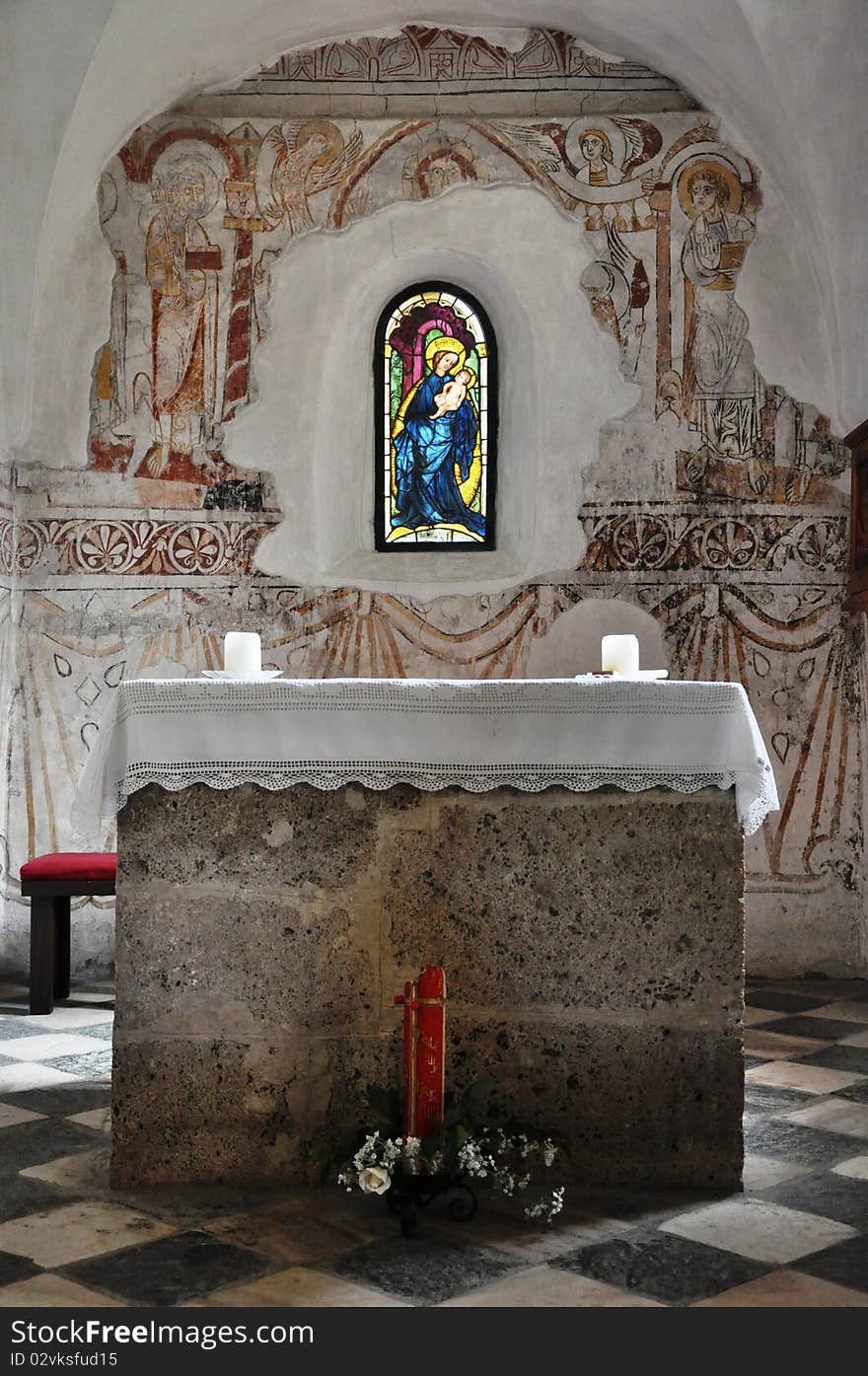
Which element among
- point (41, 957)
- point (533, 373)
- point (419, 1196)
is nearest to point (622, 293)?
point (533, 373)

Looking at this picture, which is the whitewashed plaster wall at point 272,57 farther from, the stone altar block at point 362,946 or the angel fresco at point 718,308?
the stone altar block at point 362,946

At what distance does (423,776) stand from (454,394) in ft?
14.3

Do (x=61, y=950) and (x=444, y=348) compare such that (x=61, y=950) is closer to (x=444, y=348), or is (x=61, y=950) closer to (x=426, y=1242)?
(x=426, y=1242)

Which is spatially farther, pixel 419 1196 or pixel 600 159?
pixel 600 159

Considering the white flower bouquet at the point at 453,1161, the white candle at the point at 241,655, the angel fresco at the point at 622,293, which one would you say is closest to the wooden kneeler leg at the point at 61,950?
the white candle at the point at 241,655

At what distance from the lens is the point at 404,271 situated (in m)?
7.38

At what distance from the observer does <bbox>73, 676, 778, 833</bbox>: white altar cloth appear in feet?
11.9

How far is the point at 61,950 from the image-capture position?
6.37 m

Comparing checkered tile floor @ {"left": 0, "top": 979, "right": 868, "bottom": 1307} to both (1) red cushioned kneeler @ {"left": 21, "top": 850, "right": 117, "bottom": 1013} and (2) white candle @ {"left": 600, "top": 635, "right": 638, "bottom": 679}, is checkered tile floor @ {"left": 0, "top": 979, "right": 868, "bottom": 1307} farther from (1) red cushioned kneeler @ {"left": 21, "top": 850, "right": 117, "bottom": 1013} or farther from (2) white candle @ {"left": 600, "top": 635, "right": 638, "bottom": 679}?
(1) red cushioned kneeler @ {"left": 21, "top": 850, "right": 117, "bottom": 1013}

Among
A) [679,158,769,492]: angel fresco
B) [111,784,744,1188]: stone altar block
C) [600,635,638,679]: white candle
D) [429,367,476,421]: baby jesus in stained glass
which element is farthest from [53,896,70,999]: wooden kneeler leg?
[679,158,769,492]: angel fresco

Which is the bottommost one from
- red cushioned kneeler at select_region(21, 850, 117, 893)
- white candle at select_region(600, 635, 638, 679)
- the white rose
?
the white rose

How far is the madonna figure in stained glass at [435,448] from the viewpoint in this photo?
7.54 meters

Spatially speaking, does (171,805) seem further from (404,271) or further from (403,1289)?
(404,271)
